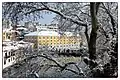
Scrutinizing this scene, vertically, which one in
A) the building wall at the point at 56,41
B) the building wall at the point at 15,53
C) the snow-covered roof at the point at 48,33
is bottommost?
the building wall at the point at 15,53

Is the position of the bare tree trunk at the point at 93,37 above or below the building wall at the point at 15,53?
above

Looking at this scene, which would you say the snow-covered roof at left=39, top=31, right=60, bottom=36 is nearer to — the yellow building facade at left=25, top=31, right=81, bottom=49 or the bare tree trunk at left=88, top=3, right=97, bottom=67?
the yellow building facade at left=25, top=31, right=81, bottom=49

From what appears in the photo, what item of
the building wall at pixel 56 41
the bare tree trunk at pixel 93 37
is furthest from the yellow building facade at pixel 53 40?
the bare tree trunk at pixel 93 37

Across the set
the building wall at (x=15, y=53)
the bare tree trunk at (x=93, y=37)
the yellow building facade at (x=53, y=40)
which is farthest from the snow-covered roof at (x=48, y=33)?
the bare tree trunk at (x=93, y=37)

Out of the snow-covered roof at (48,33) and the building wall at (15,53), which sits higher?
the snow-covered roof at (48,33)

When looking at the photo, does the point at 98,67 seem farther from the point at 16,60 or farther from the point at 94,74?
the point at 16,60

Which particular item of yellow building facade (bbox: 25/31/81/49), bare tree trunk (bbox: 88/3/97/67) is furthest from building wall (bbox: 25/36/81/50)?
bare tree trunk (bbox: 88/3/97/67)

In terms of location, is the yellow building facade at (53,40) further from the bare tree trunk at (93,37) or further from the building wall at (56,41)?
the bare tree trunk at (93,37)

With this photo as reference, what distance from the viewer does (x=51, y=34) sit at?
9.78 feet

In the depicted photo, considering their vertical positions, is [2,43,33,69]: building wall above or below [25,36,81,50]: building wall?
below

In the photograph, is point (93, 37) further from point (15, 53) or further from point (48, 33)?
point (15, 53)

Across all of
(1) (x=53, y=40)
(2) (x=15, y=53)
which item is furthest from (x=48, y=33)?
(2) (x=15, y=53)

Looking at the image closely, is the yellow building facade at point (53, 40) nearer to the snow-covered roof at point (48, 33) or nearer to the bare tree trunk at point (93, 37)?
the snow-covered roof at point (48, 33)

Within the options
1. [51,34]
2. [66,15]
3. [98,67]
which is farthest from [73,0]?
[98,67]
